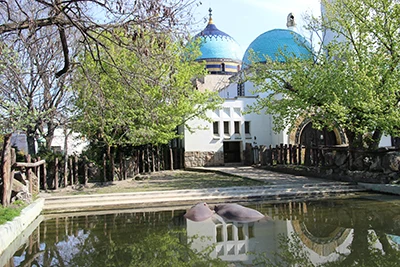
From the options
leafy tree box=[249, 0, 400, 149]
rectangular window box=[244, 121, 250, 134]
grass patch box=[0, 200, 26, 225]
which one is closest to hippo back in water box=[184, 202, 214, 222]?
grass patch box=[0, 200, 26, 225]

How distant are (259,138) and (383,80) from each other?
12911 mm

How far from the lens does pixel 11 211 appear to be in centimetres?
897

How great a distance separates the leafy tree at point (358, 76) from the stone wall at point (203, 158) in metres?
9.29

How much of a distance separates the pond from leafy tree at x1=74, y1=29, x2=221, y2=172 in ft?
8.31

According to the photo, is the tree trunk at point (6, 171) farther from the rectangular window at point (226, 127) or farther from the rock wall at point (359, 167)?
the rectangular window at point (226, 127)

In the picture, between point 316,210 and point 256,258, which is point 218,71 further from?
point 256,258

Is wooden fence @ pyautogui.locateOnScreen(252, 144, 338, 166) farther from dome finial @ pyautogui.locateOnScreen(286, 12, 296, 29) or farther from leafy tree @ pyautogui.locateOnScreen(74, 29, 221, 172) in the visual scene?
dome finial @ pyautogui.locateOnScreen(286, 12, 296, 29)

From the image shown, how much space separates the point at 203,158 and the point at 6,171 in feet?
55.8

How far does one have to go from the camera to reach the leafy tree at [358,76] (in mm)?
13992

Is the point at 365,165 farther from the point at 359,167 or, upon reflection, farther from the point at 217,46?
the point at 217,46

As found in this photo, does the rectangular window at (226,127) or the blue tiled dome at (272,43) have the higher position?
the blue tiled dome at (272,43)

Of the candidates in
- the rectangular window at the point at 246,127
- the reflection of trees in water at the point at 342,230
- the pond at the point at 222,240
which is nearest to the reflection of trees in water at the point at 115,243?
the pond at the point at 222,240

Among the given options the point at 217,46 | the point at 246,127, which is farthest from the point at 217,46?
the point at 246,127

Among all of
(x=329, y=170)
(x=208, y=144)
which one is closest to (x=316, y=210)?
(x=329, y=170)
